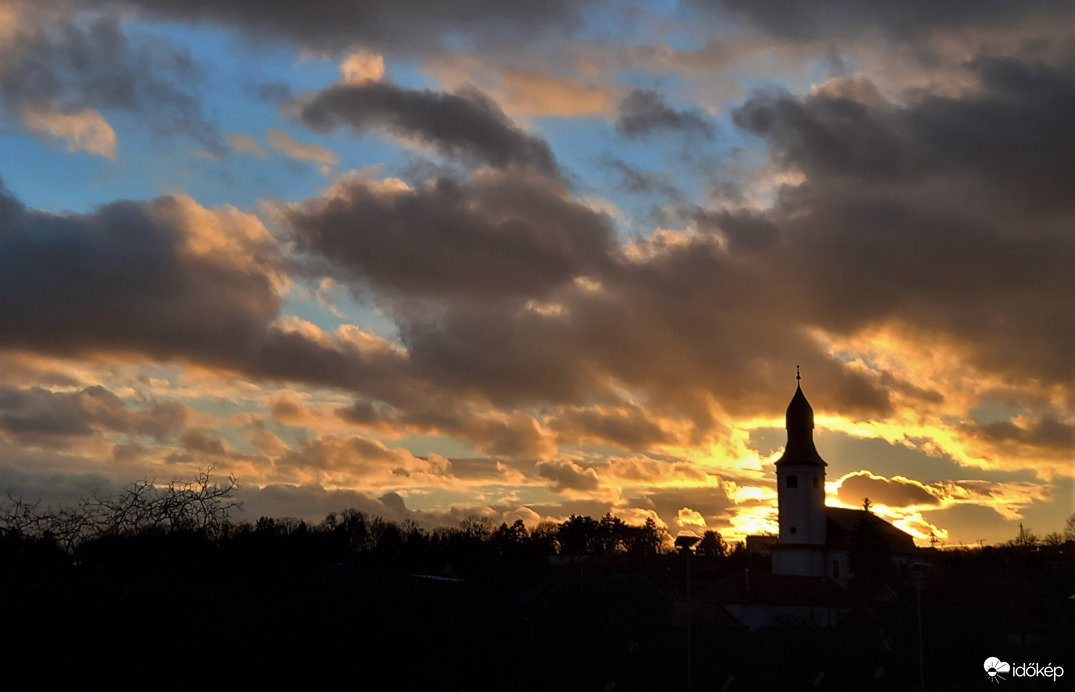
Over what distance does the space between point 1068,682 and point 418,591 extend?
114ft

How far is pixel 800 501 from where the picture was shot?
117m

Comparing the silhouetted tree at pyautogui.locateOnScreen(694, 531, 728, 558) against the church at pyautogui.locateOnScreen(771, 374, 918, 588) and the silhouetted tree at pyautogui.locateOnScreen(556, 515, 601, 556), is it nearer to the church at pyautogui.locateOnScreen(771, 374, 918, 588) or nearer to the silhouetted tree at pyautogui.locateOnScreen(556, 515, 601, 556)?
the silhouetted tree at pyautogui.locateOnScreen(556, 515, 601, 556)

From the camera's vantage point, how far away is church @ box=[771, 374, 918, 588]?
115438 mm

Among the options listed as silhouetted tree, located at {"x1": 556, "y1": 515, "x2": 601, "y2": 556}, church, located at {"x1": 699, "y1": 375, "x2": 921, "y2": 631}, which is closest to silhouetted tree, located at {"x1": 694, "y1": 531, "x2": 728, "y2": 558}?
silhouetted tree, located at {"x1": 556, "y1": 515, "x2": 601, "y2": 556}

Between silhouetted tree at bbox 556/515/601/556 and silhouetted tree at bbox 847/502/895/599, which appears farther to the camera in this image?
silhouetted tree at bbox 556/515/601/556

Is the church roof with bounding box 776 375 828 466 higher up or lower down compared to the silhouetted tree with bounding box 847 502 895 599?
higher up

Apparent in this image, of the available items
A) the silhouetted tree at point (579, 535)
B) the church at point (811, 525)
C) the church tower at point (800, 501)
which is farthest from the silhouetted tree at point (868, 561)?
the silhouetted tree at point (579, 535)

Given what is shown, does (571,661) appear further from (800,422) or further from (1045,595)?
(800,422)

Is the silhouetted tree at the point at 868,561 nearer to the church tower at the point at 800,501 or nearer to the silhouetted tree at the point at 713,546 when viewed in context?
the church tower at the point at 800,501

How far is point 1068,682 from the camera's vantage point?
56.8m

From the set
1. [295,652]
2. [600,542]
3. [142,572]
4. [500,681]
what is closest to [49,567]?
[142,572]

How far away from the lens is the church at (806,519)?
115438mm

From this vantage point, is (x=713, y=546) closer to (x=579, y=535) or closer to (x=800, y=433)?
(x=579, y=535)

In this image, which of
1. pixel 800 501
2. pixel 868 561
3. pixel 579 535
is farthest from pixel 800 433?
pixel 579 535
